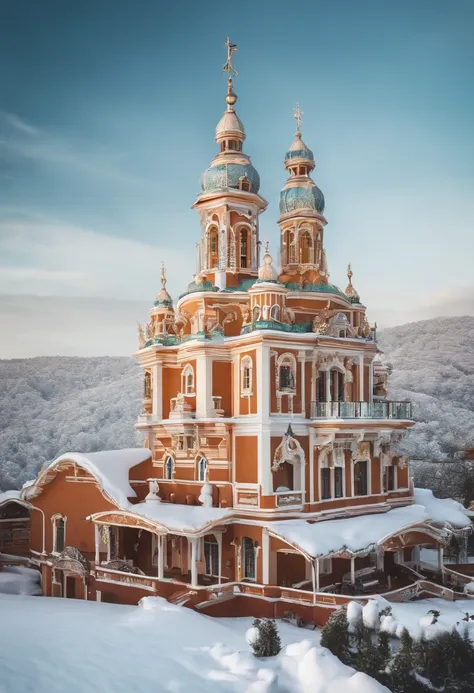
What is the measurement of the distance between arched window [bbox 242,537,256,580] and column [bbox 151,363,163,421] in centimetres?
593

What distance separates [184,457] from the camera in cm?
2575

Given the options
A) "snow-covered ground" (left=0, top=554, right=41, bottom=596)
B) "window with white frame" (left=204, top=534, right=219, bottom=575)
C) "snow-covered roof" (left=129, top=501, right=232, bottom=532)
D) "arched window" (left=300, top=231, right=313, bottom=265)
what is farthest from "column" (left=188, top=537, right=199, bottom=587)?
"arched window" (left=300, top=231, right=313, bottom=265)

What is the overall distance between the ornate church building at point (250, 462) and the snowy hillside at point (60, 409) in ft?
95.6

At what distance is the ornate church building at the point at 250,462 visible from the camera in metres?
22.6

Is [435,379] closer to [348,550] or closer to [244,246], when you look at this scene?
[244,246]

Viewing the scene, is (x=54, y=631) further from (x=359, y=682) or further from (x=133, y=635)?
(x=359, y=682)

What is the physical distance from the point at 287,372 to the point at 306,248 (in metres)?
6.45

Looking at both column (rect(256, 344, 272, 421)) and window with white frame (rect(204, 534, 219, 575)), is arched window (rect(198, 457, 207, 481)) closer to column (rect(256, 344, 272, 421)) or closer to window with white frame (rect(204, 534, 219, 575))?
window with white frame (rect(204, 534, 219, 575))

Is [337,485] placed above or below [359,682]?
above

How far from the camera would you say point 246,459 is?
77.0 ft

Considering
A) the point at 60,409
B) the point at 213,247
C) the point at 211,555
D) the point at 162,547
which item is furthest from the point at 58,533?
the point at 60,409

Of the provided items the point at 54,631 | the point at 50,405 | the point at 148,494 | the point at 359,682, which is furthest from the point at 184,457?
the point at 50,405

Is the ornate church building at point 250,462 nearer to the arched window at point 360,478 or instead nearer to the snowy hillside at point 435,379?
the arched window at point 360,478

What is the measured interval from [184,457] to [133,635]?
8.37 m
